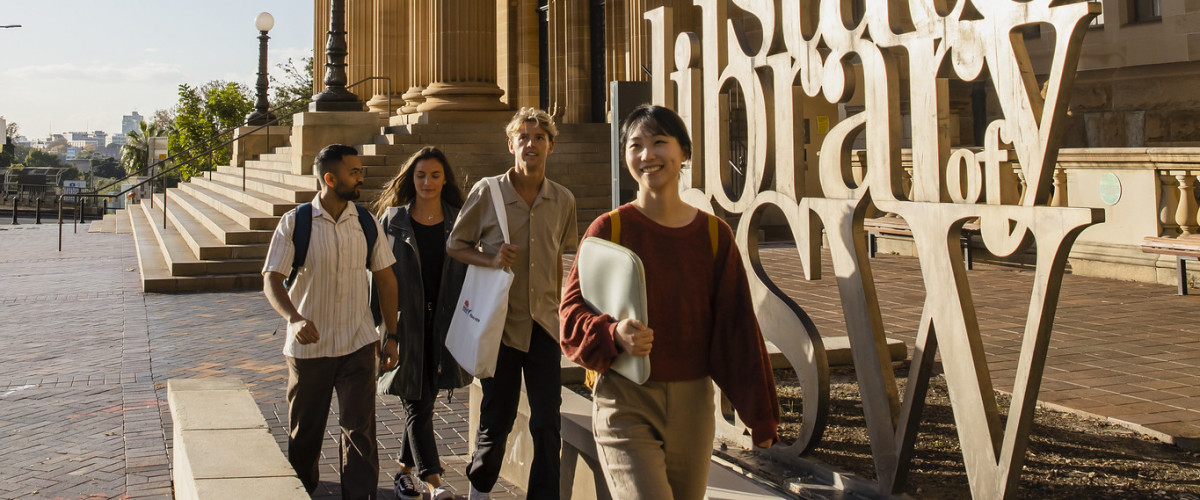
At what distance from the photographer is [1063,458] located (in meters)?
4.81

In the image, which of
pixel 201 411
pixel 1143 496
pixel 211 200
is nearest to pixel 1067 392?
pixel 1143 496

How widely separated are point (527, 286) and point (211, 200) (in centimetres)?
1848

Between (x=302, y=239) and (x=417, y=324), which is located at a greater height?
(x=302, y=239)

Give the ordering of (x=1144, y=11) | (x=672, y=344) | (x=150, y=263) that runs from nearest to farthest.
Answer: (x=672, y=344) < (x=150, y=263) < (x=1144, y=11)

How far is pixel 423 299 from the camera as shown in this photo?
5102 millimetres

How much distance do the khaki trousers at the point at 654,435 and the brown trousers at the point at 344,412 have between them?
1.74m

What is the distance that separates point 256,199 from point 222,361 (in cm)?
946

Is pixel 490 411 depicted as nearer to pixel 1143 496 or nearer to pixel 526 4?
pixel 1143 496

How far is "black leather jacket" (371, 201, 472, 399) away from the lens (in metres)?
5.02

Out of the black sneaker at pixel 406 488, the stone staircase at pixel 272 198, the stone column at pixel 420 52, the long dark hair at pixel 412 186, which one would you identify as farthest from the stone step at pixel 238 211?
the black sneaker at pixel 406 488

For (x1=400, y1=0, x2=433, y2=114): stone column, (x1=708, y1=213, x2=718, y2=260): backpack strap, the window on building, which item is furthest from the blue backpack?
(x1=400, y1=0, x2=433, y2=114): stone column

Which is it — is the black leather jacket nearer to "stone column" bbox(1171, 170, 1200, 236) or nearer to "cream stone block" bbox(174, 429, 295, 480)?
"cream stone block" bbox(174, 429, 295, 480)

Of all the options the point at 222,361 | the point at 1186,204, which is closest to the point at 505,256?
the point at 222,361

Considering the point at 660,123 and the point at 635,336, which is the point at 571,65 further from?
the point at 635,336
